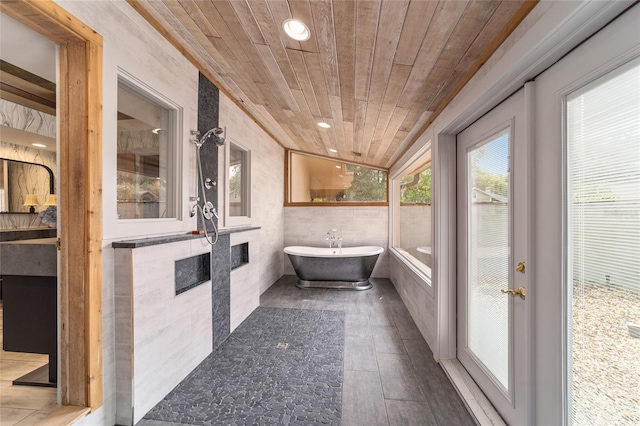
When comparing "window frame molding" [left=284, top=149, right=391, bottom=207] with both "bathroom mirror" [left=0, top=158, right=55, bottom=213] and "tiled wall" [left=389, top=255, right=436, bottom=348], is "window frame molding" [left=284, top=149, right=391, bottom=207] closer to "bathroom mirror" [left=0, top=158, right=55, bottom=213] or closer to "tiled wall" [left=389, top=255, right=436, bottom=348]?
"tiled wall" [left=389, top=255, right=436, bottom=348]

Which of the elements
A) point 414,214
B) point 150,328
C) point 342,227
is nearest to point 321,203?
point 342,227

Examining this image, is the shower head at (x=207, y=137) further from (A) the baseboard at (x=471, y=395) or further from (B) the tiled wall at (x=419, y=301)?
(A) the baseboard at (x=471, y=395)

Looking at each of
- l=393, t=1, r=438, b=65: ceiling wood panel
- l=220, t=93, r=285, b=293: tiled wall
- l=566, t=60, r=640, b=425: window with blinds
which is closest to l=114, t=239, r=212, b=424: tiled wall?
l=220, t=93, r=285, b=293: tiled wall

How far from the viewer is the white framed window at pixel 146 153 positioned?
1.75m

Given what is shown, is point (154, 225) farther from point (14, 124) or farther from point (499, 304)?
point (499, 304)

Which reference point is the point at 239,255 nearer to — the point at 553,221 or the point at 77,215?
the point at 77,215

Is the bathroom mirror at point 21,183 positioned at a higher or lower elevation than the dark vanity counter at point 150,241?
higher

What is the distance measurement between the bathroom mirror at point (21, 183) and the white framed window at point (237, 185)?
2660mm

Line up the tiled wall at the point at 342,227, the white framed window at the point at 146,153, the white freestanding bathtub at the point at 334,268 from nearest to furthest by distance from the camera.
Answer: the white framed window at the point at 146,153
the white freestanding bathtub at the point at 334,268
the tiled wall at the point at 342,227

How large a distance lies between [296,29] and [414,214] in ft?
9.35

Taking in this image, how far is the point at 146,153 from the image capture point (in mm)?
2002

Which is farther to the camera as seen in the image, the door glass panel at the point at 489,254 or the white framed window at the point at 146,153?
the white framed window at the point at 146,153

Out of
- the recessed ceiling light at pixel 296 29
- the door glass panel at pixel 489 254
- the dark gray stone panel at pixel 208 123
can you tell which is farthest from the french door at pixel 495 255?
the dark gray stone panel at pixel 208 123

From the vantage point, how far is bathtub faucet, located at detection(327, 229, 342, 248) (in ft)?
17.6
